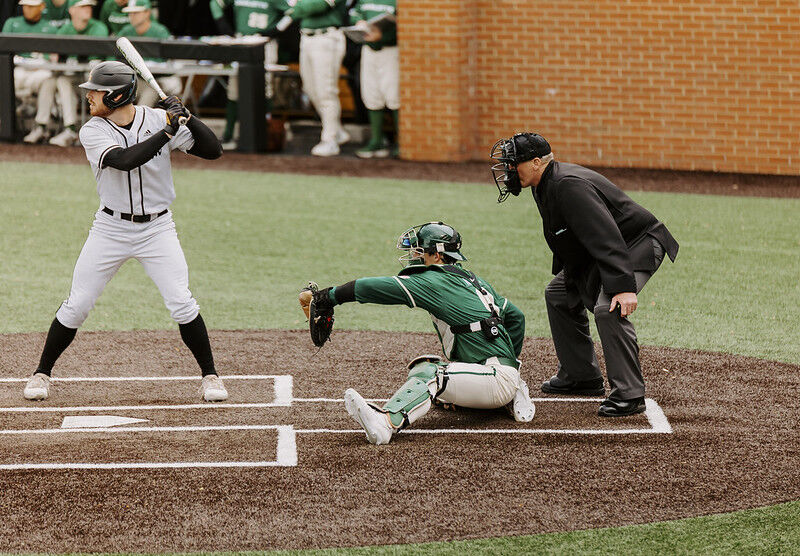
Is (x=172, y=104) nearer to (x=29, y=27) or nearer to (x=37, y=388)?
(x=37, y=388)

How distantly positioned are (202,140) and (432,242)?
1.38 meters

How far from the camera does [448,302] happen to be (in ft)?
20.3

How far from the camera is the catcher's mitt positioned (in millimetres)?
6168

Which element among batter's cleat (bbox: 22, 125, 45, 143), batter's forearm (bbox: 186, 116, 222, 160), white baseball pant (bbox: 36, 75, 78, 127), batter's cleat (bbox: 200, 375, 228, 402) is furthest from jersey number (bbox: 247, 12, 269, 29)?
batter's cleat (bbox: 200, 375, 228, 402)

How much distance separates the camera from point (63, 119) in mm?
17125

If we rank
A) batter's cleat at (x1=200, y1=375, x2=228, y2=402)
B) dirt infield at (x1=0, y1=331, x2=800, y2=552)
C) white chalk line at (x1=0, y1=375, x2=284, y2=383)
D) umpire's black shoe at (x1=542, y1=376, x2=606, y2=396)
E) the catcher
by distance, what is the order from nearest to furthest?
dirt infield at (x1=0, y1=331, x2=800, y2=552)
the catcher
batter's cleat at (x1=200, y1=375, x2=228, y2=402)
umpire's black shoe at (x1=542, y1=376, x2=606, y2=396)
white chalk line at (x1=0, y1=375, x2=284, y2=383)

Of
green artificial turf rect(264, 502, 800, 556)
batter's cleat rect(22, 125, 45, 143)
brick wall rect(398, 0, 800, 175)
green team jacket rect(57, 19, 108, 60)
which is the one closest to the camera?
green artificial turf rect(264, 502, 800, 556)

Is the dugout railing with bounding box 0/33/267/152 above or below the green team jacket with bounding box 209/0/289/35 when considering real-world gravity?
below

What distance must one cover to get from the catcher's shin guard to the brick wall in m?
9.85

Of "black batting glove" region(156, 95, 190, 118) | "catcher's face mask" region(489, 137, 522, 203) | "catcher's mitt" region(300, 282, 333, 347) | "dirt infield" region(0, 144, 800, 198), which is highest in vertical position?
"black batting glove" region(156, 95, 190, 118)

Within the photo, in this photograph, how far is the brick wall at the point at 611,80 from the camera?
48.9ft

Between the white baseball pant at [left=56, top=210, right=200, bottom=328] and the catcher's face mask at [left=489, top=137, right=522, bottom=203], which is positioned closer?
the catcher's face mask at [left=489, top=137, right=522, bottom=203]

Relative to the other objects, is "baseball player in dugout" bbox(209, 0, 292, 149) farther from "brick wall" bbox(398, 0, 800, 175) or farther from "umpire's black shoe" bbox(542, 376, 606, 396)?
"umpire's black shoe" bbox(542, 376, 606, 396)

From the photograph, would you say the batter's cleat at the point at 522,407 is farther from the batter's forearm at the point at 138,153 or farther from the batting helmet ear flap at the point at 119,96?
the batting helmet ear flap at the point at 119,96
